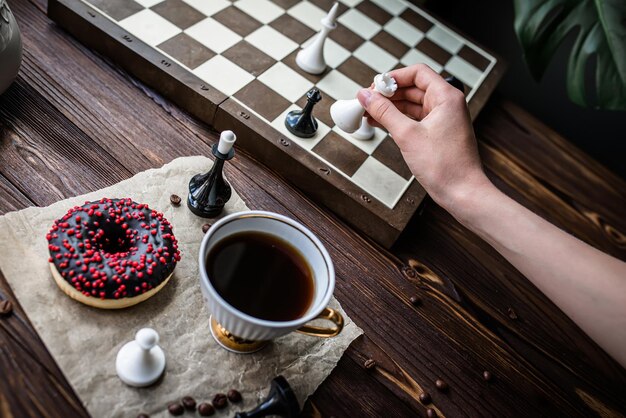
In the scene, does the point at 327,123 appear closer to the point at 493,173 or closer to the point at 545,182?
the point at 493,173

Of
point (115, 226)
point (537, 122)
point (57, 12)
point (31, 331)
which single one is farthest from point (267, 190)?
point (537, 122)

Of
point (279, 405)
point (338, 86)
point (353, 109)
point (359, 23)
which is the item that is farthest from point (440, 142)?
point (359, 23)

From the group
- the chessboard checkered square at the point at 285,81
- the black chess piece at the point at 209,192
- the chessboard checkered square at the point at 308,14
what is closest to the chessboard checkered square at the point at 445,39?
the chessboard checkered square at the point at 308,14

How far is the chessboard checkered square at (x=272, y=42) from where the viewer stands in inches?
58.9

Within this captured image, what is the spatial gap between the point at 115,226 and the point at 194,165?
292mm

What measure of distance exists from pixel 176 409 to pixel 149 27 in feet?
3.22

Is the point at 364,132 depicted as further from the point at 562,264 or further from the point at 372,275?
the point at 562,264

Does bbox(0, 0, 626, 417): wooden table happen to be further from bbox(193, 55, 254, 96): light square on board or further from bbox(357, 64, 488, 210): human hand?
bbox(357, 64, 488, 210): human hand

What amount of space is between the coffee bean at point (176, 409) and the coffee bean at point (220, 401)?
54mm

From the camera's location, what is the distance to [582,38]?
131 cm

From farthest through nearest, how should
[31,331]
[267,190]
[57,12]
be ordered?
[57,12]
[267,190]
[31,331]

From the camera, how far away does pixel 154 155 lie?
1.20 meters

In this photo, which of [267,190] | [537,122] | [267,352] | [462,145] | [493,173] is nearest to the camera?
[267,352]

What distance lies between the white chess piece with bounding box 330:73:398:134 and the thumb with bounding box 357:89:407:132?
0.13 ft
